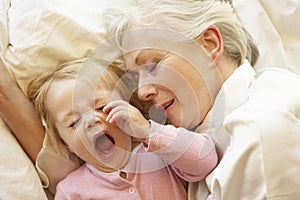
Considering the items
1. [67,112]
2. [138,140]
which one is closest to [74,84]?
[67,112]

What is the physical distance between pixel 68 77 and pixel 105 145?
16cm

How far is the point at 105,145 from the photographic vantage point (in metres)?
0.95

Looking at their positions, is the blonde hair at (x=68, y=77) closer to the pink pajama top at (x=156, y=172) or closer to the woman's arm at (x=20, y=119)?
the woman's arm at (x=20, y=119)

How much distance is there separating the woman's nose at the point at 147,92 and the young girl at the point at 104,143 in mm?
46

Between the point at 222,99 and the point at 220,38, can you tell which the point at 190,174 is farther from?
the point at 220,38

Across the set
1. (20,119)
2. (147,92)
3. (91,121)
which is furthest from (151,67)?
(20,119)

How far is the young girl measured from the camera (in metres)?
0.89

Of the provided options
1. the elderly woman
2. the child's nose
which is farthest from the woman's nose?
the child's nose

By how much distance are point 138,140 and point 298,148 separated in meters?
0.30

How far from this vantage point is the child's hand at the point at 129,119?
0.88 metres

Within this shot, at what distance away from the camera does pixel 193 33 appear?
960 millimetres

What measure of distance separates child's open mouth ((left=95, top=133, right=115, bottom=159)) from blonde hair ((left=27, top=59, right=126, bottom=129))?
0.10 m

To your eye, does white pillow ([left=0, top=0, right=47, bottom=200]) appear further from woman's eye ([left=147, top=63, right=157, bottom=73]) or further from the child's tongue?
woman's eye ([left=147, top=63, right=157, bottom=73])

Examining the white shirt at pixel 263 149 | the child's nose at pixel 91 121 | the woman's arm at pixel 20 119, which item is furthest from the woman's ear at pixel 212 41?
the woman's arm at pixel 20 119
